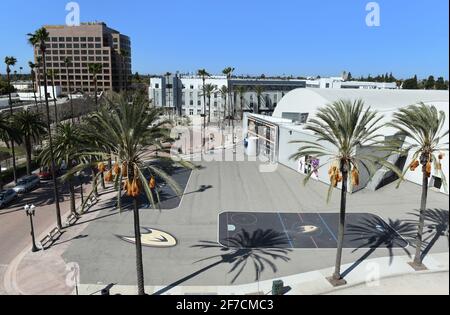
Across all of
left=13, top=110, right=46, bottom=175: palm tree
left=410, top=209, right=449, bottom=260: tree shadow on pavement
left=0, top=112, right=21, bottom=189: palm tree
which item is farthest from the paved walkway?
left=13, top=110, right=46, bottom=175: palm tree

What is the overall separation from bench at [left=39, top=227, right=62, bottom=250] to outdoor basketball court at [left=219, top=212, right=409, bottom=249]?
1195 centimetres

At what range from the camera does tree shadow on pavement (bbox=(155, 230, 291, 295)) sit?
22.5 meters

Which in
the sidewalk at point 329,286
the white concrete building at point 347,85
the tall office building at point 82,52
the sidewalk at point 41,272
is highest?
the tall office building at point 82,52

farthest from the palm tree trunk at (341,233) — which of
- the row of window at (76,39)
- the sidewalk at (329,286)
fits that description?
the row of window at (76,39)

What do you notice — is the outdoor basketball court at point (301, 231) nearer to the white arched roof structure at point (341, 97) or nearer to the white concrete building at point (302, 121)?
the white concrete building at point (302, 121)

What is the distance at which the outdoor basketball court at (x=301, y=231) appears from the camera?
85.8 feet

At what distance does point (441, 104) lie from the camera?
111 ft

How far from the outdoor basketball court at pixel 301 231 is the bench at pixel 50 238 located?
11950 mm

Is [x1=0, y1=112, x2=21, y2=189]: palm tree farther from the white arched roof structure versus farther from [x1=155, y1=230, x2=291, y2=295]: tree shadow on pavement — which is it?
the white arched roof structure

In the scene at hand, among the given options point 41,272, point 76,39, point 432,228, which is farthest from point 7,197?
point 76,39

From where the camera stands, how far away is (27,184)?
125 feet

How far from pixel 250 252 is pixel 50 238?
47.1 ft
